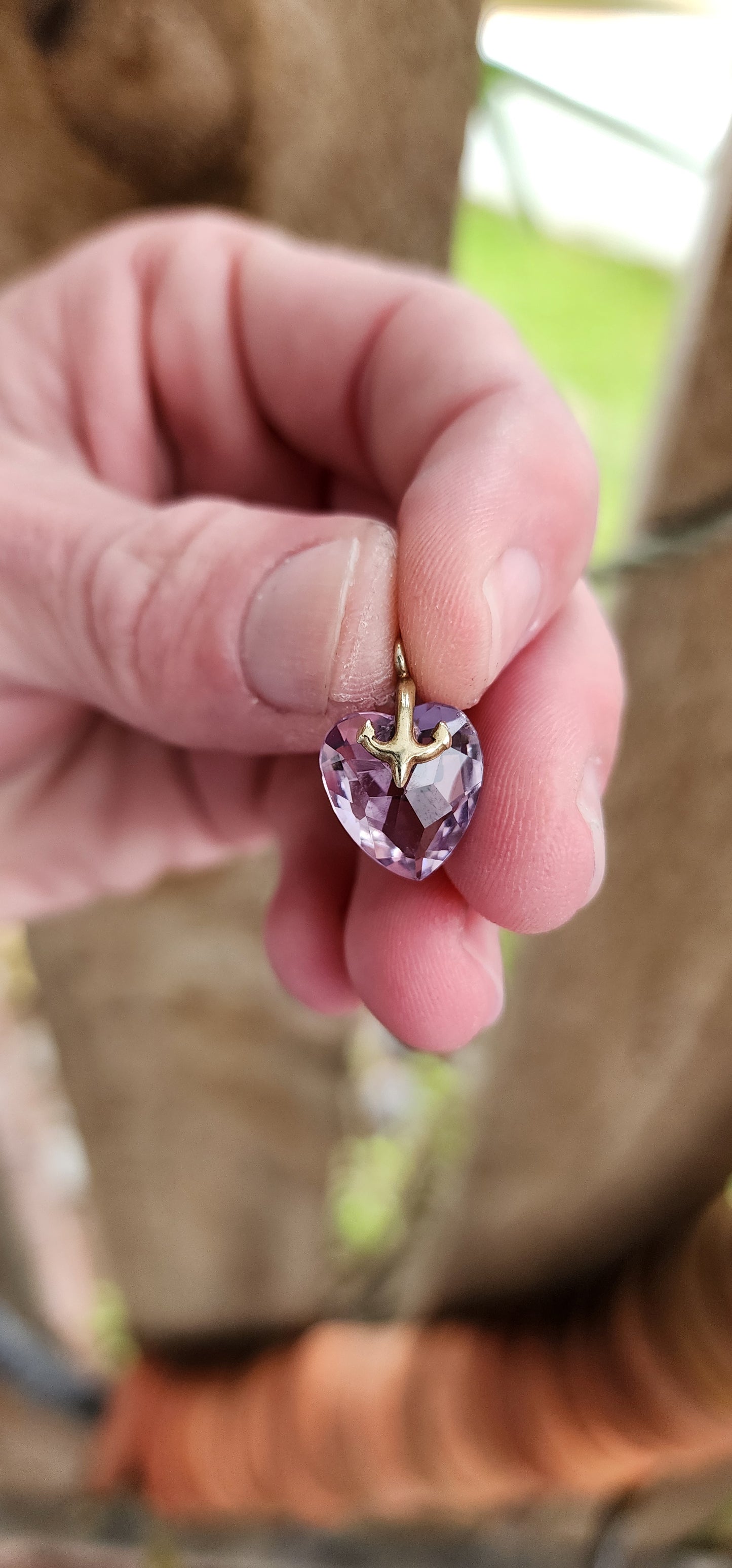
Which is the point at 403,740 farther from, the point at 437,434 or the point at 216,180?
the point at 216,180

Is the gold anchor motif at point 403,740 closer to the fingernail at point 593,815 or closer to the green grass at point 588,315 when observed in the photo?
the fingernail at point 593,815

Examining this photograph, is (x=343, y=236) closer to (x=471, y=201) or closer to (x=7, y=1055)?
(x=471, y=201)

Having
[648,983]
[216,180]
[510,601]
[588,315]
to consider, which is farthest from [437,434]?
[588,315]

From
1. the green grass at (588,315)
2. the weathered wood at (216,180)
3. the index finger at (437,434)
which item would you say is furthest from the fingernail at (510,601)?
the green grass at (588,315)

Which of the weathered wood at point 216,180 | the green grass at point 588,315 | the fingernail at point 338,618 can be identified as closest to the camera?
the fingernail at point 338,618

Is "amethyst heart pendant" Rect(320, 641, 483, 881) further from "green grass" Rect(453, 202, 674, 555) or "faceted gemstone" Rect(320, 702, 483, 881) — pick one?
"green grass" Rect(453, 202, 674, 555)

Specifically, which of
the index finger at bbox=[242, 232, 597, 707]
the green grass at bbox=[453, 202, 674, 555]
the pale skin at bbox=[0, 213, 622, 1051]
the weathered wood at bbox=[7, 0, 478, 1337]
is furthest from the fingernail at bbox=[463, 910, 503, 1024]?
the green grass at bbox=[453, 202, 674, 555]
